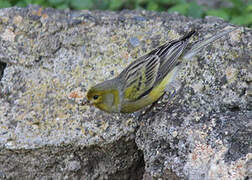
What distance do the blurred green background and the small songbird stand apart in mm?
1468

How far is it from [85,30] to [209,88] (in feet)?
4.58

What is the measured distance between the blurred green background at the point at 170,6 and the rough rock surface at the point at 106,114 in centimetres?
93

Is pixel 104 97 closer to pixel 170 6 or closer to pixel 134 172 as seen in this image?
pixel 134 172

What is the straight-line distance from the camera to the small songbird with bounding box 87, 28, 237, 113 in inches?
159

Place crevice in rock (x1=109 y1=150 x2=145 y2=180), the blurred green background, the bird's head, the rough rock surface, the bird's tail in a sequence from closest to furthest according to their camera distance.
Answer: the rough rock surface, the bird's head, crevice in rock (x1=109 y1=150 x2=145 y2=180), the bird's tail, the blurred green background

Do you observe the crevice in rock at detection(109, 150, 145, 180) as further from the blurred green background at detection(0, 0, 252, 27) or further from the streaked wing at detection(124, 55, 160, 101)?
the blurred green background at detection(0, 0, 252, 27)

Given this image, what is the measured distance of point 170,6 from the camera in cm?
629

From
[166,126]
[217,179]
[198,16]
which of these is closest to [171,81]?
[166,126]

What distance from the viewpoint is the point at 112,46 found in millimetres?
4508

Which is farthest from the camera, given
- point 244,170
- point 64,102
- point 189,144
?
point 64,102

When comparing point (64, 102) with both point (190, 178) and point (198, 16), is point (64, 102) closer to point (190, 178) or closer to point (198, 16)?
point (190, 178)

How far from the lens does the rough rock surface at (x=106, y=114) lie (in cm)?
349

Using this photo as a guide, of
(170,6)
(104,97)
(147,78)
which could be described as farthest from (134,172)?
(170,6)

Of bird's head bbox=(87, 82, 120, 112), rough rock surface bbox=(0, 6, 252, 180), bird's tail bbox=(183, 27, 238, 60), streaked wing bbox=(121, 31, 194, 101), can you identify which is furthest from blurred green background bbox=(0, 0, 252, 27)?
bird's head bbox=(87, 82, 120, 112)
